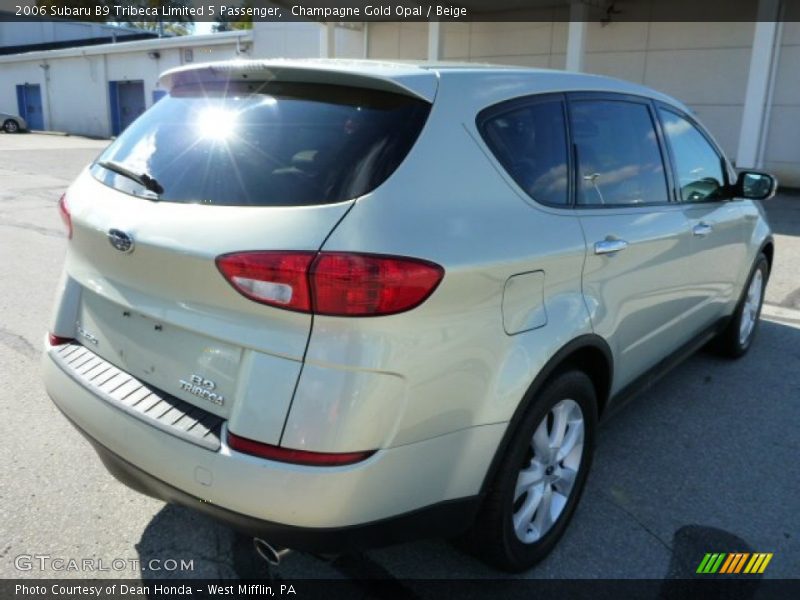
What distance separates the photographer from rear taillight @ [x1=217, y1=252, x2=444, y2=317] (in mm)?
1833

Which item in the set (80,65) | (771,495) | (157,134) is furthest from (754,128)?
(80,65)

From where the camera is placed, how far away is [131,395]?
2260mm

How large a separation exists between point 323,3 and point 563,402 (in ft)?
60.1

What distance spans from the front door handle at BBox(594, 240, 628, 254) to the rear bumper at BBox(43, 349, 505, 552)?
89 centimetres

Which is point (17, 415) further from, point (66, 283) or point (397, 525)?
point (397, 525)

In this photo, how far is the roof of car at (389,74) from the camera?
218 cm

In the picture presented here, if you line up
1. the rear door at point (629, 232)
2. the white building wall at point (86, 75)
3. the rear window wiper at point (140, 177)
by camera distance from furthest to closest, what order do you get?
the white building wall at point (86, 75)
the rear door at point (629, 232)
the rear window wiper at point (140, 177)

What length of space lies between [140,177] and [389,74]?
947mm

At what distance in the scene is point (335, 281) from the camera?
6.01 ft

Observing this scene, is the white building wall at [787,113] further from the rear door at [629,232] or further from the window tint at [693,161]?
the rear door at [629,232]

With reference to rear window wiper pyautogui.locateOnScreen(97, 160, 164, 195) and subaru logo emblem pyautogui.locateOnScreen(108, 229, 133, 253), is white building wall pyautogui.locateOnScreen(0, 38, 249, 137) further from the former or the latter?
subaru logo emblem pyautogui.locateOnScreen(108, 229, 133, 253)

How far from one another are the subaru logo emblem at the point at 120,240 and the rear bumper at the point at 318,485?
1.74 feet

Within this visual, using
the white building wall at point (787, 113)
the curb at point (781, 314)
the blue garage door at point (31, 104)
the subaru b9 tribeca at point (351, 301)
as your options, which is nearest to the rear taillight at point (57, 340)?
the subaru b9 tribeca at point (351, 301)

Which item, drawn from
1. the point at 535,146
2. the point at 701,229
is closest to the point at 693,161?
the point at 701,229
